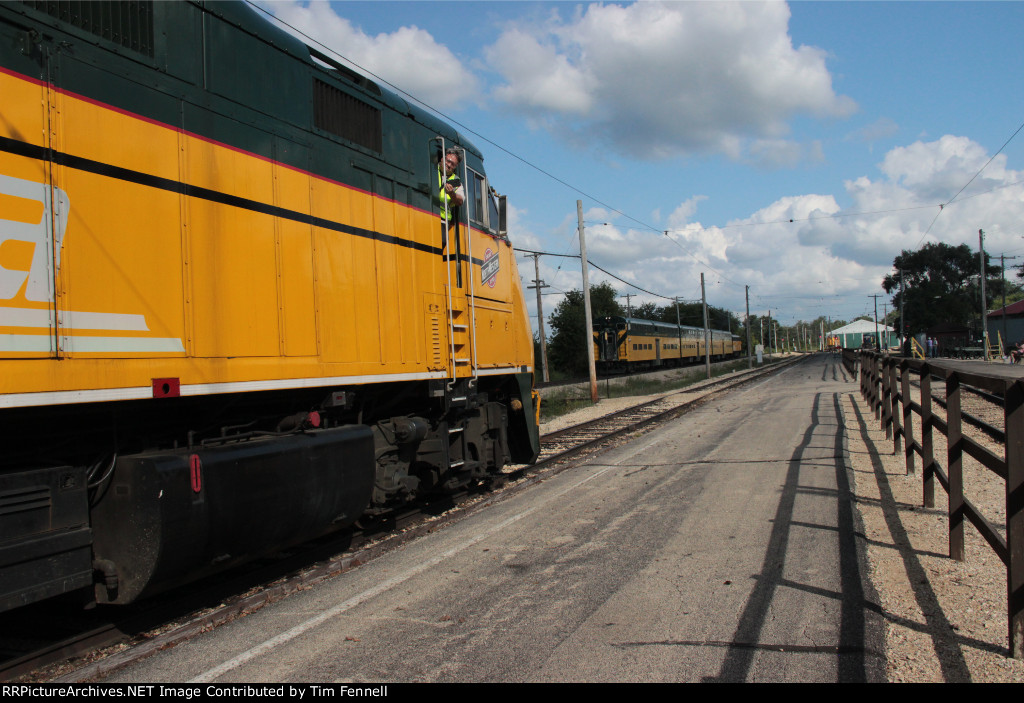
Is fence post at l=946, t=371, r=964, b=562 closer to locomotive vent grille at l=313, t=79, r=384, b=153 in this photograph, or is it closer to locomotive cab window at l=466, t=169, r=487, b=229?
locomotive cab window at l=466, t=169, r=487, b=229

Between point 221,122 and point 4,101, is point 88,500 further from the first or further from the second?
point 221,122

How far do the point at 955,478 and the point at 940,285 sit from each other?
295ft

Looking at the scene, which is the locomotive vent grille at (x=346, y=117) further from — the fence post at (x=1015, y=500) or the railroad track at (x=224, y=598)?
the fence post at (x=1015, y=500)

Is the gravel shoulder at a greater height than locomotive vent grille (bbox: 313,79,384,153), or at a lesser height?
lesser

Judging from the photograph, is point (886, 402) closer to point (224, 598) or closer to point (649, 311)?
point (224, 598)

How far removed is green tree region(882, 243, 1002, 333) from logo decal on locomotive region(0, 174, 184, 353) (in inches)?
3172

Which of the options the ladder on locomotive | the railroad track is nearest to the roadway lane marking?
the railroad track

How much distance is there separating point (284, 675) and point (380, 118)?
4.96 m

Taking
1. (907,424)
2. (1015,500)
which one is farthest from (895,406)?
(1015,500)

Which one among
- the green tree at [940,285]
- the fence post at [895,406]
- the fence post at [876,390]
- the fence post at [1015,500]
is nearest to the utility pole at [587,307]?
the fence post at [876,390]

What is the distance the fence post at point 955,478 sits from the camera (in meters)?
5.06

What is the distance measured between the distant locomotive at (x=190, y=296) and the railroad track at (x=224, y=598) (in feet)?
1.43

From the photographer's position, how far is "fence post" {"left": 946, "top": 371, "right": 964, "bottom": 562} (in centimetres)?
506

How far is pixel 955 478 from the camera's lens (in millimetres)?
5160
